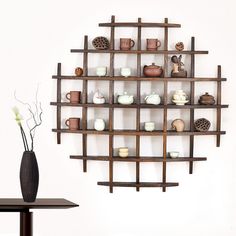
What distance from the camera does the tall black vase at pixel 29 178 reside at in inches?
167

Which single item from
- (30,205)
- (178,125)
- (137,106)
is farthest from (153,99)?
(30,205)

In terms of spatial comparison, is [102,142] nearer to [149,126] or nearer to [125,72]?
[149,126]

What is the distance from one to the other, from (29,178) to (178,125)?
122 centimetres

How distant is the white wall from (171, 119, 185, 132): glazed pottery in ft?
0.29

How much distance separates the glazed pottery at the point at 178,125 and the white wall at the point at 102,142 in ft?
0.29

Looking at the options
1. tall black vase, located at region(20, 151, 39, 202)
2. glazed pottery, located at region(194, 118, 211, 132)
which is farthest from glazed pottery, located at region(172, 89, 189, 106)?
tall black vase, located at region(20, 151, 39, 202)

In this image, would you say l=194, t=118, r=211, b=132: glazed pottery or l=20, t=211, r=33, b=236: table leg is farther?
l=194, t=118, r=211, b=132: glazed pottery

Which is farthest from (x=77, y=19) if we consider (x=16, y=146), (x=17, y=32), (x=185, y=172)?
(x=185, y=172)

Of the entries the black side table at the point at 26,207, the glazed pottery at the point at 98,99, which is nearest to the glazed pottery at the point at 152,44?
the glazed pottery at the point at 98,99

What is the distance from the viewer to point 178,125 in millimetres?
5012

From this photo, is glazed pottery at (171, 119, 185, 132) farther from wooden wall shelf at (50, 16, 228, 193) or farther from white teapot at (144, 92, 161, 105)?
white teapot at (144, 92, 161, 105)

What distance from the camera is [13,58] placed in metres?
5.08

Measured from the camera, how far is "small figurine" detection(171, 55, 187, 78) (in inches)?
197

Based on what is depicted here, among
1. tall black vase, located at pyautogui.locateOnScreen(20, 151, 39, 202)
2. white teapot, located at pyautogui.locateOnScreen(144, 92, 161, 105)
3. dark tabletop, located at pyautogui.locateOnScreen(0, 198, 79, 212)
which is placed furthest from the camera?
white teapot, located at pyautogui.locateOnScreen(144, 92, 161, 105)
